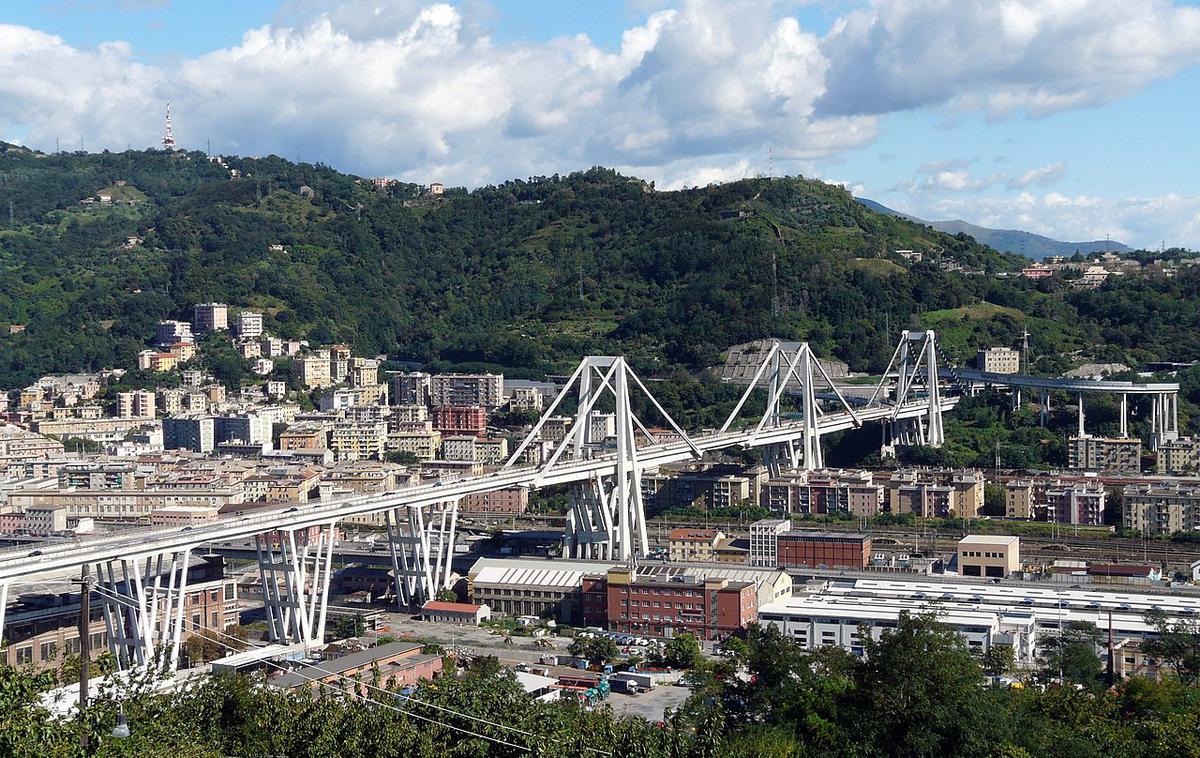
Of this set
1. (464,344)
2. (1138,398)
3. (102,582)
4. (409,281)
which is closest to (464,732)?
(102,582)

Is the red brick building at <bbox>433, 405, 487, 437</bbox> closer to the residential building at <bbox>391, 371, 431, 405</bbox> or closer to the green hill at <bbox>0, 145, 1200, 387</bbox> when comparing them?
the residential building at <bbox>391, 371, 431, 405</bbox>

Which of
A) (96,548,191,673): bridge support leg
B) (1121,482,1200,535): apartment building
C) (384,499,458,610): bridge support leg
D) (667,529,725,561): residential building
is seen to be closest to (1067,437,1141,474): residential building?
(1121,482,1200,535): apartment building

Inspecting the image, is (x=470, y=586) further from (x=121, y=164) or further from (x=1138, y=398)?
(x=121, y=164)

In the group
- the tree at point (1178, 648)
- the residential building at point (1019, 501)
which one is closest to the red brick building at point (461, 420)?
the residential building at point (1019, 501)

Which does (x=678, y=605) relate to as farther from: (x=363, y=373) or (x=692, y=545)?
(x=363, y=373)

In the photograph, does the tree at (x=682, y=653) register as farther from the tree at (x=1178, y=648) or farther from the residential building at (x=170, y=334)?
the residential building at (x=170, y=334)
